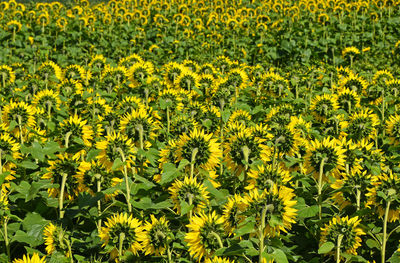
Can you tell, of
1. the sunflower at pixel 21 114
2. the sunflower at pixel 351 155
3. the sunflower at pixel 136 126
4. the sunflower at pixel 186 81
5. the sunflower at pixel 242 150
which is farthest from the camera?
the sunflower at pixel 186 81

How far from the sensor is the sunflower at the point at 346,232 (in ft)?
9.10

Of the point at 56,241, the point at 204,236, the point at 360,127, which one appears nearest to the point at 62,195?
the point at 56,241

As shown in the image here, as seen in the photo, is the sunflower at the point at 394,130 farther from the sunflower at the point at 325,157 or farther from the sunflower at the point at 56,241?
the sunflower at the point at 56,241

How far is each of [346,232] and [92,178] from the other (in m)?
1.83

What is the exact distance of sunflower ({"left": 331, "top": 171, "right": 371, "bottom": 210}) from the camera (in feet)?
9.93

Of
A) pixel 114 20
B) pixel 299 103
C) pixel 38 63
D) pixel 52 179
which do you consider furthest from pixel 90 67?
pixel 114 20

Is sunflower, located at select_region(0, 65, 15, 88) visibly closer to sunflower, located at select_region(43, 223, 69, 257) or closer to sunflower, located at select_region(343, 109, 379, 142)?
sunflower, located at select_region(43, 223, 69, 257)

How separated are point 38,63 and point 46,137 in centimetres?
526

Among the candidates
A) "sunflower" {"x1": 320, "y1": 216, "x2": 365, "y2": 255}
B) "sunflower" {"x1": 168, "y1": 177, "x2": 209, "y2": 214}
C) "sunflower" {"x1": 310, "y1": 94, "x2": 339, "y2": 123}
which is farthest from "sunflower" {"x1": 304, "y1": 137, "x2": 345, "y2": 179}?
"sunflower" {"x1": 310, "y1": 94, "x2": 339, "y2": 123}

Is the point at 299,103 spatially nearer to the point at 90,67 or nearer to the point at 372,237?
the point at 372,237

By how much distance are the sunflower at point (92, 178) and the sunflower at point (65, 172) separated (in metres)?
0.06

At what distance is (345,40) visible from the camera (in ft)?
39.3

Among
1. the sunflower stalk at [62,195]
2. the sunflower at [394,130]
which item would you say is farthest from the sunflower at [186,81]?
the sunflower stalk at [62,195]

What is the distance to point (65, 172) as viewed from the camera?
128 inches
